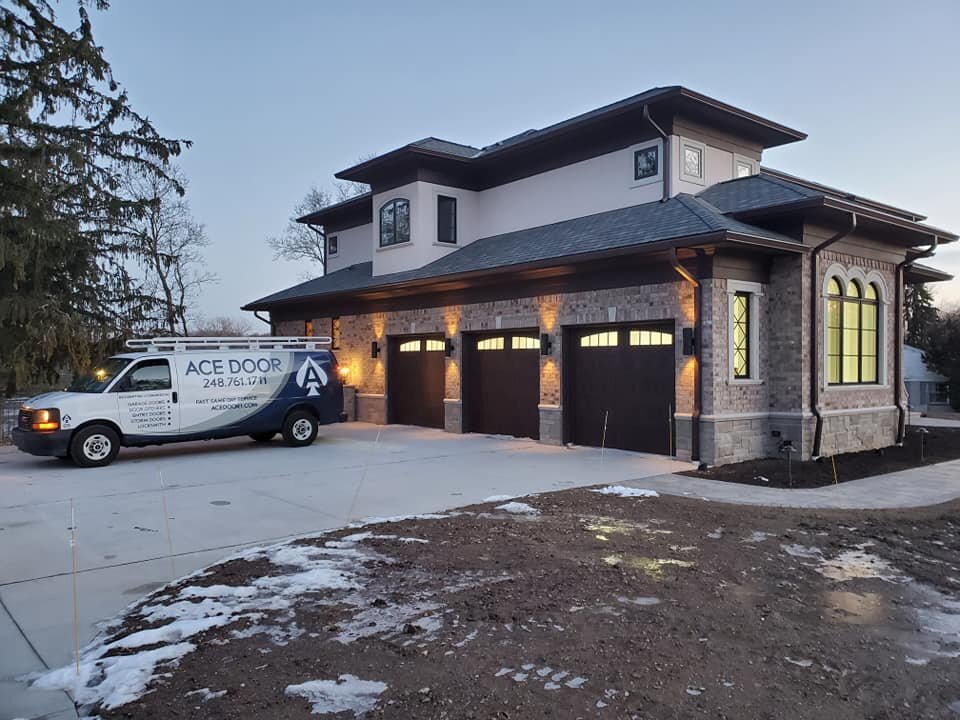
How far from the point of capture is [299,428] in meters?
14.8

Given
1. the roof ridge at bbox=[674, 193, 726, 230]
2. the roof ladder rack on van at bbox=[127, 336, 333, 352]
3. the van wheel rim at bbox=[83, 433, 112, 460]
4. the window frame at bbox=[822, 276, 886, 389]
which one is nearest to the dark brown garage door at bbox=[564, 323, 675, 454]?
the roof ridge at bbox=[674, 193, 726, 230]

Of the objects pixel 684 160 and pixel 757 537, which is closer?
pixel 757 537

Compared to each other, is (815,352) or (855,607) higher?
(815,352)

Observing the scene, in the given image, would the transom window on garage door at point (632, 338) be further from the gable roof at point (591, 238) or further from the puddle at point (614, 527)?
the puddle at point (614, 527)

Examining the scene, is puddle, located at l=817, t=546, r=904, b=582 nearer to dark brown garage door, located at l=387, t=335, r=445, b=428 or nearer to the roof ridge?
the roof ridge

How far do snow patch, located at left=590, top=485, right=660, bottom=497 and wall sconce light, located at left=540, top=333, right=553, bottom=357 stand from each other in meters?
5.21

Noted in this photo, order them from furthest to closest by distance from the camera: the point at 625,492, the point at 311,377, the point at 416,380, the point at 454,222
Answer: the point at 454,222 → the point at 416,380 → the point at 311,377 → the point at 625,492

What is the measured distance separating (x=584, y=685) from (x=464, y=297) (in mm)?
13471

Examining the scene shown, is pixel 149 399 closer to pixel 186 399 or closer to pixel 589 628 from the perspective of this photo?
pixel 186 399

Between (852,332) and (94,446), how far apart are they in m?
14.1

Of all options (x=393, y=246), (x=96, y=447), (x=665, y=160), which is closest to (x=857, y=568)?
(x=665, y=160)

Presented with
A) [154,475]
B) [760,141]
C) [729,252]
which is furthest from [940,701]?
[760,141]

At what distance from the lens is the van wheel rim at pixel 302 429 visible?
14.7 m

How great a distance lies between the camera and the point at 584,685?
383cm
